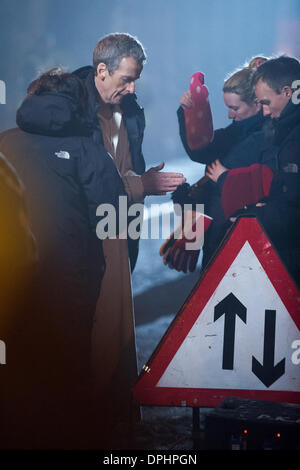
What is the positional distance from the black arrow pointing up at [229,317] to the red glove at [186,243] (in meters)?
0.45

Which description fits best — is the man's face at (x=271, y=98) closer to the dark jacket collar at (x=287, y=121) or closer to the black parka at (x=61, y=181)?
the dark jacket collar at (x=287, y=121)

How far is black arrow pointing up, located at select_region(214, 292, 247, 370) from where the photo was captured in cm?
153

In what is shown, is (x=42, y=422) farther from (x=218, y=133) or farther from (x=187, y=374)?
(x=218, y=133)

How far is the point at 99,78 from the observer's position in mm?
1947

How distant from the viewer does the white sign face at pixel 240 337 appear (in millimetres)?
1505

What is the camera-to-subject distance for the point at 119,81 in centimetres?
196

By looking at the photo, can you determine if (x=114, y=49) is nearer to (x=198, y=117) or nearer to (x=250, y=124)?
(x=198, y=117)

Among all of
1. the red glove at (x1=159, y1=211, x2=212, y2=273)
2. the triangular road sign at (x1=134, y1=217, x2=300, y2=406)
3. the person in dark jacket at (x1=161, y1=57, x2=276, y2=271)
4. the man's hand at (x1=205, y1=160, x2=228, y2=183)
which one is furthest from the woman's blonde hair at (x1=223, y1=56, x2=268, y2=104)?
the triangular road sign at (x1=134, y1=217, x2=300, y2=406)

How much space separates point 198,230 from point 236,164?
310mm

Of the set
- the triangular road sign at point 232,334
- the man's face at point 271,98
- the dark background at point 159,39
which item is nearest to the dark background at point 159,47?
the dark background at point 159,39

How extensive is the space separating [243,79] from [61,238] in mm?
968

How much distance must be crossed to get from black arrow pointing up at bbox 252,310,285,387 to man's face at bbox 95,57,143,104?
41.2 inches

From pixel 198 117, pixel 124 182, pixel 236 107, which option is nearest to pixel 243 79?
pixel 236 107
